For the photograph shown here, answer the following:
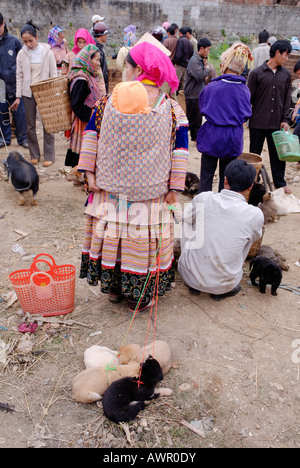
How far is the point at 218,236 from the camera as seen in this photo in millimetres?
3100

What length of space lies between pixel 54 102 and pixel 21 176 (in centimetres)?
108

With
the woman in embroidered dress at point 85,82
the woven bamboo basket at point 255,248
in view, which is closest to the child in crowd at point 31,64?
the woman in embroidered dress at point 85,82

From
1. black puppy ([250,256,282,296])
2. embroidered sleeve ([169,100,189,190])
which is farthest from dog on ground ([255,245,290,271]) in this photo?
embroidered sleeve ([169,100,189,190])

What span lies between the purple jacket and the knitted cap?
1822 millimetres

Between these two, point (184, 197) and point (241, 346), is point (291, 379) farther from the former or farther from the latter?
point (184, 197)

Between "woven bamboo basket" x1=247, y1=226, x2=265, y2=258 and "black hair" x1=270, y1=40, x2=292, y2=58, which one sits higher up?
"black hair" x1=270, y1=40, x2=292, y2=58

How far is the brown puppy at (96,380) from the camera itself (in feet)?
7.63

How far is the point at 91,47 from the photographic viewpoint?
14.8 feet

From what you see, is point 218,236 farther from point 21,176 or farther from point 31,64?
point 31,64

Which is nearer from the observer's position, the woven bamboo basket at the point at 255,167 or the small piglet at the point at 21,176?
the woven bamboo basket at the point at 255,167

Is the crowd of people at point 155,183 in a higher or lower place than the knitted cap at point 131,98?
lower

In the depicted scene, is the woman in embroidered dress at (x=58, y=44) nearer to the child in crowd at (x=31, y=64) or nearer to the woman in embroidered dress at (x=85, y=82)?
the child in crowd at (x=31, y=64)

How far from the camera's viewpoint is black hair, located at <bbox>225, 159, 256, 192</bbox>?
3.06m

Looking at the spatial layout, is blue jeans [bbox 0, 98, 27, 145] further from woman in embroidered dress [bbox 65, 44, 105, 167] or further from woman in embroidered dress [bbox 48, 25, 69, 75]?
woman in embroidered dress [bbox 65, 44, 105, 167]
